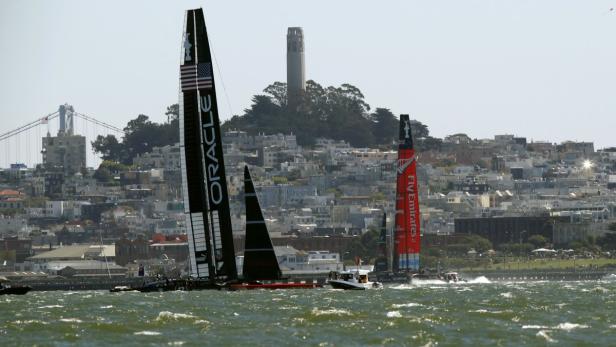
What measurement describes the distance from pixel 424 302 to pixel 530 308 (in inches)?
212

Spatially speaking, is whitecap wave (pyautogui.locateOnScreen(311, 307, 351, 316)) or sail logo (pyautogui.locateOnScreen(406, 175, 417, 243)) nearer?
whitecap wave (pyautogui.locateOnScreen(311, 307, 351, 316))

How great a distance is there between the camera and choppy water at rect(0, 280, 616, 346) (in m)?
38.4

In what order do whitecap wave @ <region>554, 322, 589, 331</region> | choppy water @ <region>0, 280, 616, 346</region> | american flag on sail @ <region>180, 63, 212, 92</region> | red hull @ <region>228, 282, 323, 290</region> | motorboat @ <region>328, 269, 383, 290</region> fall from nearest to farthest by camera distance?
choppy water @ <region>0, 280, 616, 346</region> < whitecap wave @ <region>554, 322, 589, 331</region> < american flag on sail @ <region>180, 63, 212, 92</region> < red hull @ <region>228, 282, 323, 290</region> < motorboat @ <region>328, 269, 383, 290</region>

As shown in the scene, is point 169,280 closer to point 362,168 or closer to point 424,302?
point 424,302

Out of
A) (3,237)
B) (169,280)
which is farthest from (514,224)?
(169,280)

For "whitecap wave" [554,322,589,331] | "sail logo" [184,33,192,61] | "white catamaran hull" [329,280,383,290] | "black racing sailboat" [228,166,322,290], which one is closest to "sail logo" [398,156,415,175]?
"white catamaran hull" [329,280,383,290]

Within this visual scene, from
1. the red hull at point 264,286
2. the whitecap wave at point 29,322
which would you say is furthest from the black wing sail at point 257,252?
the whitecap wave at point 29,322

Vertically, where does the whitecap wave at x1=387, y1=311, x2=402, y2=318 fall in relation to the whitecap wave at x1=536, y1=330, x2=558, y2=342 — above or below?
above

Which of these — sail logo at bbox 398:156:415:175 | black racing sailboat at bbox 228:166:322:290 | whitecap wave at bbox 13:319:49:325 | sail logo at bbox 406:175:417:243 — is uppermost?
sail logo at bbox 398:156:415:175

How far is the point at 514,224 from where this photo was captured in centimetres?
14150

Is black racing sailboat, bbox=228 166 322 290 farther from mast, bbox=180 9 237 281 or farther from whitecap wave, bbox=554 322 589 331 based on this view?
whitecap wave, bbox=554 322 589 331

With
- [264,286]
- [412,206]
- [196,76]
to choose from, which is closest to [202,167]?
[196,76]

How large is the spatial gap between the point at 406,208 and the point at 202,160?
2582 centimetres

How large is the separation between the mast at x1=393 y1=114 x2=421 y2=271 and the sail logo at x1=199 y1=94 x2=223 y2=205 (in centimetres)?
2420
